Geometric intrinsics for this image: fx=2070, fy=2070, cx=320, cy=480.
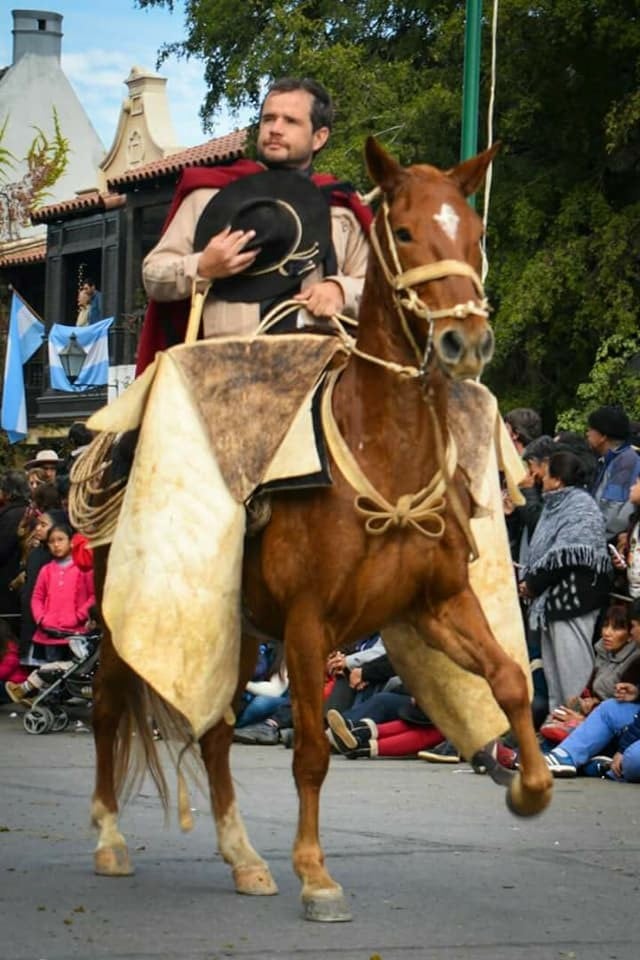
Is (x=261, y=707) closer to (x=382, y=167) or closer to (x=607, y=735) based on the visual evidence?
(x=607, y=735)

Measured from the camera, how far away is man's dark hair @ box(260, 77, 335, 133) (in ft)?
27.9

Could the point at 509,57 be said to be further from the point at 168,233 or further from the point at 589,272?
the point at 168,233

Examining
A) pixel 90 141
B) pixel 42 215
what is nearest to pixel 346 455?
pixel 42 215

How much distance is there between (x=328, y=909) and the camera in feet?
23.7

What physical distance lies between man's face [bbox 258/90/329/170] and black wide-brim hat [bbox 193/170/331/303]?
0.09 m

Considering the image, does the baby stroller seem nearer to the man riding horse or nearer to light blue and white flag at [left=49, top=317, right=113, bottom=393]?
the man riding horse

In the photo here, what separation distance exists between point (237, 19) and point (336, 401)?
29.6m

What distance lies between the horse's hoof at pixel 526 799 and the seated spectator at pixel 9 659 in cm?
1107

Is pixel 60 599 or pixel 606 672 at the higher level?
pixel 606 672

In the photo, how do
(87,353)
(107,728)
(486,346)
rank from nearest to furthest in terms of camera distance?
(486,346), (107,728), (87,353)

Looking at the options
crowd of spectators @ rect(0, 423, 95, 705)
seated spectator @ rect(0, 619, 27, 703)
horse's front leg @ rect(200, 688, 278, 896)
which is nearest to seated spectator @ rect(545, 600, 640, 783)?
horse's front leg @ rect(200, 688, 278, 896)

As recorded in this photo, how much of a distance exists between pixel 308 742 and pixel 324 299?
5.88 feet

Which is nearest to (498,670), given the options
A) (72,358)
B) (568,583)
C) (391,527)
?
(391,527)

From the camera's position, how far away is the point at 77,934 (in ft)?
22.6
